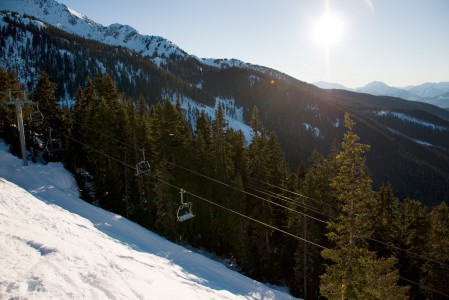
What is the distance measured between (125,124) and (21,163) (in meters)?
10.4

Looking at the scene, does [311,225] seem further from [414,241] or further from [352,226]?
[352,226]

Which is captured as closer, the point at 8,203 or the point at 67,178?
the point at 8,203

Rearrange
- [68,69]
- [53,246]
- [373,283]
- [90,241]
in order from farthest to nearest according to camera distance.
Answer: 1. [68,69]
2. [373,283]
3. [90,241]
4. [53,246]

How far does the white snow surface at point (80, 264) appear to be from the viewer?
9305 millimetres

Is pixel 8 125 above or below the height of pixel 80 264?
Answer: above

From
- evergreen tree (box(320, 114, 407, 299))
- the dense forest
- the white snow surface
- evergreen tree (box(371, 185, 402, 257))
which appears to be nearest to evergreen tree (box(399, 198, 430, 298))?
the dense forest

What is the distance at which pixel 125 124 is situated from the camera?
113 feet

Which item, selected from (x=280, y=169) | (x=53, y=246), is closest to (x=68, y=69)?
(x=280, y=169)

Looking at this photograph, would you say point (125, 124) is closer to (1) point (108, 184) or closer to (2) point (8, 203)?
(1) point (108, 184)

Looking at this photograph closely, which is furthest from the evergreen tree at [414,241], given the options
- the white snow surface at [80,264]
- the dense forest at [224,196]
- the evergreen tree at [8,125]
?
the evergreen tree at [8,125]

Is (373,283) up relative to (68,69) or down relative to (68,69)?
down

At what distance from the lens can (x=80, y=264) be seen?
37.8 ft

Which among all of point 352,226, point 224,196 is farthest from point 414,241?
point 352,226

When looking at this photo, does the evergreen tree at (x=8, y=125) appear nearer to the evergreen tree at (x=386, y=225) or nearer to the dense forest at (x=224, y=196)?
the dense forest at (x=224, y=196)
